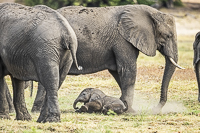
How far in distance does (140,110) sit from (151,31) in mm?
1412

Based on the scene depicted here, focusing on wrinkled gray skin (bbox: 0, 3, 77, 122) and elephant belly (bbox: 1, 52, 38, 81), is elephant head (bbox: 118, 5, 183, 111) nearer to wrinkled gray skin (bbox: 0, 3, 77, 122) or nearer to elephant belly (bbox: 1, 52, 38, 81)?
wrinkled gray skin (bbox: 0, 3, 77, 122)

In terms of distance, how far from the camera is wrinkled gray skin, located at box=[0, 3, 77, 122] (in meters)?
7.75

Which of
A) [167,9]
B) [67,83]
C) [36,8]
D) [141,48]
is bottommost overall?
[167,9]

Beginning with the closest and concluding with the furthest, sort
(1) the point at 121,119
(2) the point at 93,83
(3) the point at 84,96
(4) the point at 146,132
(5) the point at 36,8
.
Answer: (4) the point at 146,132 → (5) the point at 36,8 → (1) the point at 121,119 → (3) the point at 84,96 → (2) the point at 93,83

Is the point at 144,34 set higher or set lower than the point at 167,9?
higher

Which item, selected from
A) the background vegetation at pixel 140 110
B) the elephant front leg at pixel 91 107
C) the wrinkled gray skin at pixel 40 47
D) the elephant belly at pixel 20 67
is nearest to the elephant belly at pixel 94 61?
the elephant front leg at pixel 91 107

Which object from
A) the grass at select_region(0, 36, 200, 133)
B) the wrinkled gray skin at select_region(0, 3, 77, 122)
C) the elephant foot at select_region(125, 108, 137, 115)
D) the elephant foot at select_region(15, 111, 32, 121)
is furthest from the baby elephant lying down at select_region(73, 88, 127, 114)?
the wrinkled gray skin at select_region(0, 3, 77, 122)

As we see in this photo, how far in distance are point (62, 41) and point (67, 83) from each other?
638cm

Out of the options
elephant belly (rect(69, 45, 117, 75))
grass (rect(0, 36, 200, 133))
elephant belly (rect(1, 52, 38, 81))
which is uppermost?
elephant belly (rect(1, 52, 38, 81))

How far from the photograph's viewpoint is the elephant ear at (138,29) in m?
10.3

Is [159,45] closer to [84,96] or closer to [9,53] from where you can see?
[84,96]

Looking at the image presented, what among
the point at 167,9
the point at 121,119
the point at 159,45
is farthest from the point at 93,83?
the point at 167,9

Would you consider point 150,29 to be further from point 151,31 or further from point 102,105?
point 102,105

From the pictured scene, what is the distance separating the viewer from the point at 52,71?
7746 millimetres
